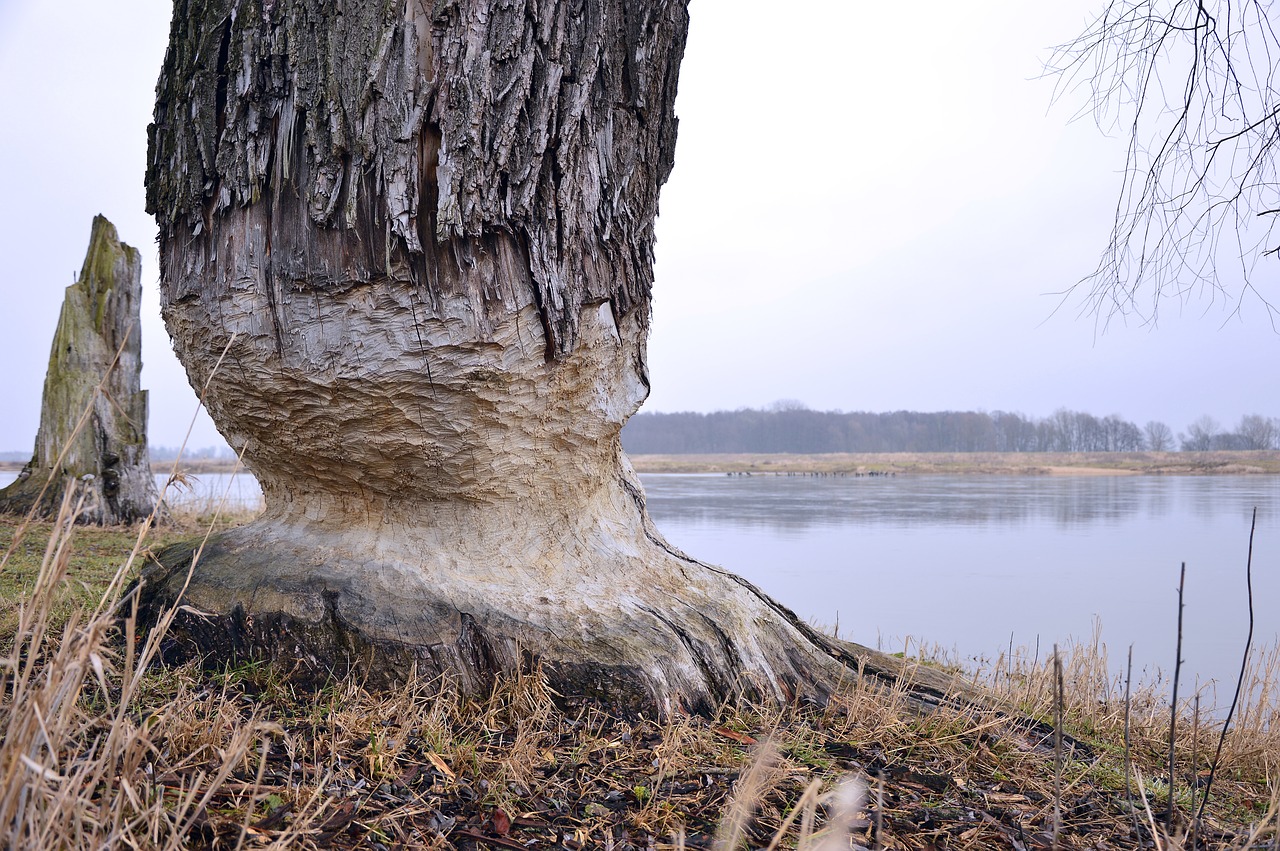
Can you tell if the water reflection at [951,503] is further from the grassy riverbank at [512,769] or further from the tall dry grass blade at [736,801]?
the tall dry grass blade at [736,801]

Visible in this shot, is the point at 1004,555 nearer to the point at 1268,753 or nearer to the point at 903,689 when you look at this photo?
the point at 1268,753

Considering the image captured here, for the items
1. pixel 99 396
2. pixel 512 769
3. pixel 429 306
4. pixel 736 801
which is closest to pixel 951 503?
pixel 99 396

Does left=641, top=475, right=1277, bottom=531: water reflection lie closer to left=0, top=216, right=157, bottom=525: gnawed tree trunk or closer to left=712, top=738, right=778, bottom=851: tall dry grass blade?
left=0, top=216, right=157, bottom=525: gnawed tree trunk

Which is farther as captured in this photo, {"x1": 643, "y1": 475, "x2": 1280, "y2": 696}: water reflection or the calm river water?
{"x1": 643, "y1": 475, "x2": 1280, "y2": 696}: water reflection

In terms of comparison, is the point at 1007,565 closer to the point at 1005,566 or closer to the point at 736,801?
the point at 1005,566

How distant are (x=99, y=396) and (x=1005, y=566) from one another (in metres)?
11.3

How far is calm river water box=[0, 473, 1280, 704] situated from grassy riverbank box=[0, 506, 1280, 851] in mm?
1271

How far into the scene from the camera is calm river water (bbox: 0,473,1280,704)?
7551 millimetres

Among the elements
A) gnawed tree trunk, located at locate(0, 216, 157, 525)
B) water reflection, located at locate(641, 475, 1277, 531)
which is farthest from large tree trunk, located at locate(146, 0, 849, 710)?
water reflection, located at locate(641, 475, 1277, 531)

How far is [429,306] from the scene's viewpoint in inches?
106

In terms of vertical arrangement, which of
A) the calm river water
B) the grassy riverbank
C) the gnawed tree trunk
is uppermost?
the gnawed tree trunk

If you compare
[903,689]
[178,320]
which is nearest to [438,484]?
[178,320]

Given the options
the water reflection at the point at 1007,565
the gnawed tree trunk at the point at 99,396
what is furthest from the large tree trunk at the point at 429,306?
the gnawed tree trunk at the point at 99,396

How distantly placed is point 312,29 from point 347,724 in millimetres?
2222
